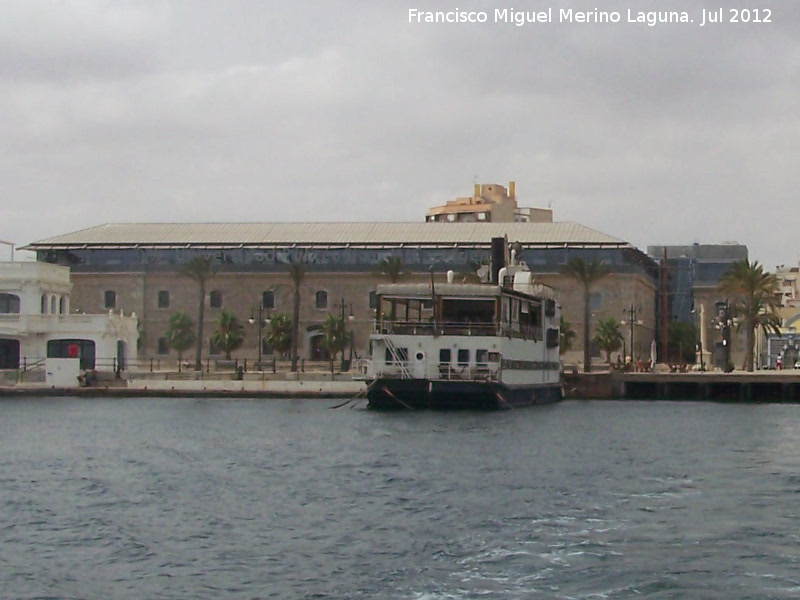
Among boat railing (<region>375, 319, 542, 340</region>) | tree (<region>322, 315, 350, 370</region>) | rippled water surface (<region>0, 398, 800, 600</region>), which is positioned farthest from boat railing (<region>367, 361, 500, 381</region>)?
tree (<region>322, 315, 350, 370</region>)

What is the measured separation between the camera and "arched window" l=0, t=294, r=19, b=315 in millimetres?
91375

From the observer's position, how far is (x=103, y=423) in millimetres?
57562

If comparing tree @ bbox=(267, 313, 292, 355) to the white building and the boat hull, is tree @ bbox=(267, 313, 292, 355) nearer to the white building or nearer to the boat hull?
the white building

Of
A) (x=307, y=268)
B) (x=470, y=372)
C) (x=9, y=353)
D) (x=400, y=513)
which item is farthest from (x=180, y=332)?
(x=400, y=513)

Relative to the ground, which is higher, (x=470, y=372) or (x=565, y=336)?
(x=565, y=336)

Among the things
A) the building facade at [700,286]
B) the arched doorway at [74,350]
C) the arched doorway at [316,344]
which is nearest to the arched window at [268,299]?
the arched doorway at [316,344]

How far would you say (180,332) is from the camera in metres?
112

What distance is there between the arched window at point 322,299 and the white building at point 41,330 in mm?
30476

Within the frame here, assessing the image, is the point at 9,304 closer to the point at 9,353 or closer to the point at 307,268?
the point at 9,353

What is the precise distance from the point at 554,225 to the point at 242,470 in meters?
84.9

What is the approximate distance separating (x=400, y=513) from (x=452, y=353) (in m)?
34.3

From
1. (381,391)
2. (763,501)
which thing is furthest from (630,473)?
(381,391)

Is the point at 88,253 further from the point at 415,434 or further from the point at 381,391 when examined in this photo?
the point at 415,434

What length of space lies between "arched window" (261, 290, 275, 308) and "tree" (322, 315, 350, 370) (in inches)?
432
